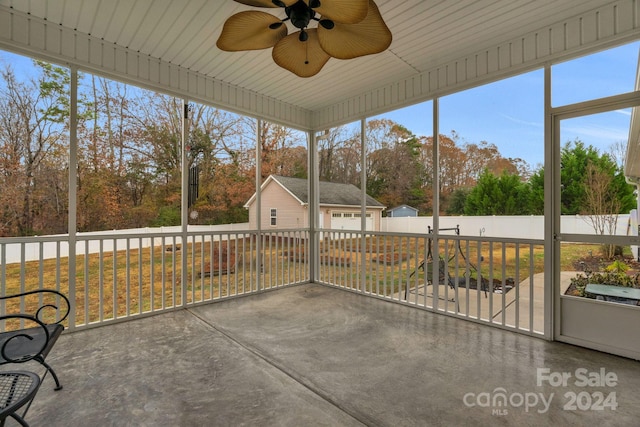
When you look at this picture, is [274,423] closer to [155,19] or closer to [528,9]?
[155,19]

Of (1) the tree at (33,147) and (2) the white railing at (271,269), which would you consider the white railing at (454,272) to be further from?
(1) the tree at (33,147)

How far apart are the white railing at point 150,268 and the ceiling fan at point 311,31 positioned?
2551 millimetres

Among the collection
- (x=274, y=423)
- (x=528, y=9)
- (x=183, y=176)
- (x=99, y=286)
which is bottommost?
(x=274, y=423)

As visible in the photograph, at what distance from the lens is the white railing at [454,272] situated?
10.0 feet

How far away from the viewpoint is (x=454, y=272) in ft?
11.6

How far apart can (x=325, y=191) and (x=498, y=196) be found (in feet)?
8.80

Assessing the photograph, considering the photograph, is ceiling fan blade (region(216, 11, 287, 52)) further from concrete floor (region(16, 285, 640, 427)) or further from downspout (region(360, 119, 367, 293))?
downspout (region(360, 119, 367, 293))

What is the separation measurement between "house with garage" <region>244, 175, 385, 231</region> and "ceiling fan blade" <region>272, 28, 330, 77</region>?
2411 mm

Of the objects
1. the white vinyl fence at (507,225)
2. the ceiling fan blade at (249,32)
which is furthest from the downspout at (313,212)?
the ceiling fan blade at (249,32)

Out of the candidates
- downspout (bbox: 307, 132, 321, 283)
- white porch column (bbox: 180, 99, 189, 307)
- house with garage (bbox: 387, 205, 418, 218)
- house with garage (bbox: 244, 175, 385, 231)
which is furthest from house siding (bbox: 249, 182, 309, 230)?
house with garage (bbox: 387, 205, 418, 218)

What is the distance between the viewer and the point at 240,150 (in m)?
4.39

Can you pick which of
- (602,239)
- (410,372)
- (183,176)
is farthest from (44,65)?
(602,239)

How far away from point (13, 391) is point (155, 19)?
290 centimetres

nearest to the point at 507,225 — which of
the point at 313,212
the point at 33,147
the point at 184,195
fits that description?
the point at 313,212
